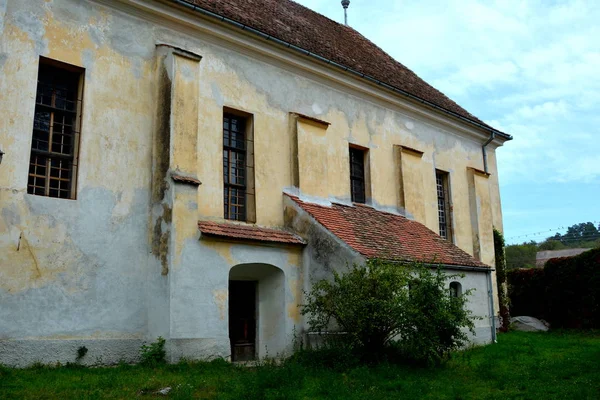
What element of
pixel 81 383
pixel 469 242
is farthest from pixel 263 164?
pixel 469 242

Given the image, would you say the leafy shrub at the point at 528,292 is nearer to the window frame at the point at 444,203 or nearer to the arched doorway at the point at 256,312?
the window frame at the point at 444,203

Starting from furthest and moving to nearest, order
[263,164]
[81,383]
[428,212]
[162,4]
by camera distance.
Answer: [428,212], [263,164], [162,4], [81,383]

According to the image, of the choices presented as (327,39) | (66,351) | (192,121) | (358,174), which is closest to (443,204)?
(358,174)

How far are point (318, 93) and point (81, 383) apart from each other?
1006 centimetres

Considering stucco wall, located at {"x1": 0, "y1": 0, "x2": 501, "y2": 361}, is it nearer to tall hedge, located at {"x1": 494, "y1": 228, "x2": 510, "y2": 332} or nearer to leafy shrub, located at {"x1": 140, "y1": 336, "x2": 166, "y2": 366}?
leafy shrub, located at {"x1": 140, "y1": 336, "x2": 166, "y2": 366}

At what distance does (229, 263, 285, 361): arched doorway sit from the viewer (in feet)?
43.2

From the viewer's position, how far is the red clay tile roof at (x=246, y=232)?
11934 millimetres

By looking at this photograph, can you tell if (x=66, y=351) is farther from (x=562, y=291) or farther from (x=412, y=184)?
(x=562, y=291)

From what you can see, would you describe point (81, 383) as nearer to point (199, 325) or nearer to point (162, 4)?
point (199, 325)

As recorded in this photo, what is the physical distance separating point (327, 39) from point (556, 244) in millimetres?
61291

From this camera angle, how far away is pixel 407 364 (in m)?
11.2

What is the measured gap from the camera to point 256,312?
1357 centimetres

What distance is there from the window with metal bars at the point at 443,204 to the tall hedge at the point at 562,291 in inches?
221

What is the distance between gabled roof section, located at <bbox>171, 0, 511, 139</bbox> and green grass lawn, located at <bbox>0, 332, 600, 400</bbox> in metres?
8.07
